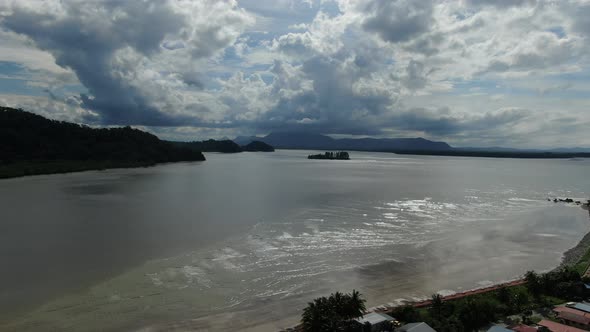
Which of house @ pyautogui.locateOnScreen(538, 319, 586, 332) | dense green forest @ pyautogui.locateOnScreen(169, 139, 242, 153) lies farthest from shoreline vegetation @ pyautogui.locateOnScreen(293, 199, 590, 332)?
dense green forest @ pyautogui.locateOnScreen(169, 139, 242, 153)

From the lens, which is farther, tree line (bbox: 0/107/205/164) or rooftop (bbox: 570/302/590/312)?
tree line (bbox: 0/107/205/164)

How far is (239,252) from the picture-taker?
1611 centimetres

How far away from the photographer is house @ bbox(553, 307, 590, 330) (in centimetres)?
925

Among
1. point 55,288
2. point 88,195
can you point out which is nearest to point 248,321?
point 55,288

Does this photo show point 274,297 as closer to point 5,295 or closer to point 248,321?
point 248,321

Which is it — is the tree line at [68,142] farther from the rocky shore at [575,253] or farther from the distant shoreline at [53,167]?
the rocky shore at [575,253]

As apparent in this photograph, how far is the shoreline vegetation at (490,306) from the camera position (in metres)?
9.26

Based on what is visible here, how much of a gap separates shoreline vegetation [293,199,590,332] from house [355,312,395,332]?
0.10m

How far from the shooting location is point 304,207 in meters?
26.2

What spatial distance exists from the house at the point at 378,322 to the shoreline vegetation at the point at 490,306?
0.10 m

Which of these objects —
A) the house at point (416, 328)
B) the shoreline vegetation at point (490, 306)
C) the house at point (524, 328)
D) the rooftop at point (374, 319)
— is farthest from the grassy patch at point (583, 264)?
the rooftop at point (374, 319)

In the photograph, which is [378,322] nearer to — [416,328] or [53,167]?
[416,328]

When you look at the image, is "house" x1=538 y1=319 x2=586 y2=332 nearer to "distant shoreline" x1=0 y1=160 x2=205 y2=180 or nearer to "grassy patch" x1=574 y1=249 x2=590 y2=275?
"grassy patch" x1=574 y1=249 x2=590 y2=275

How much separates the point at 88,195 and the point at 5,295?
20.7 metres
